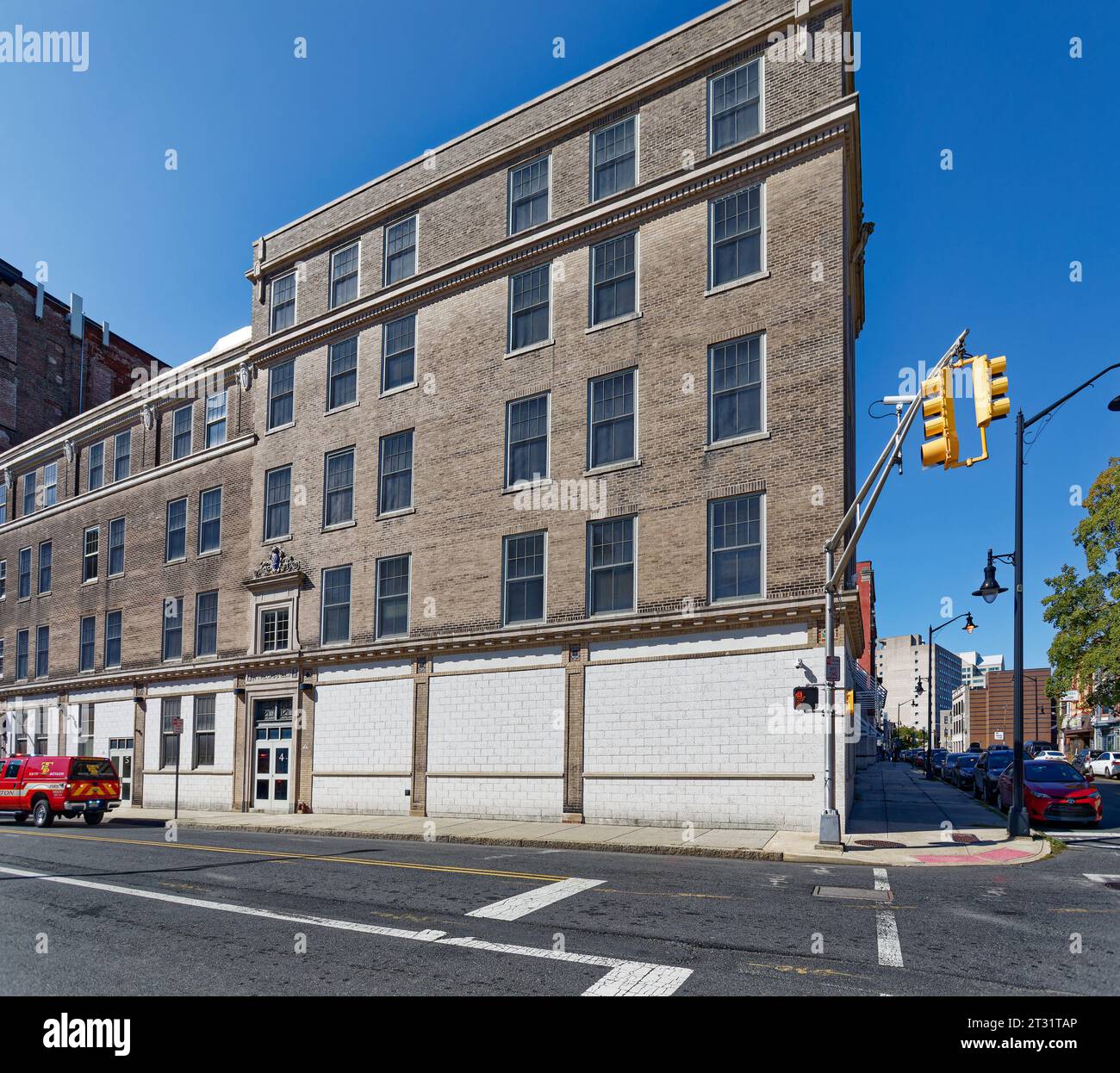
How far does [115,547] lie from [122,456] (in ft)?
12.7

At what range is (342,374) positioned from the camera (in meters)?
29.8

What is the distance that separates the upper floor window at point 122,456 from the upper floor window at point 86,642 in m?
6.06

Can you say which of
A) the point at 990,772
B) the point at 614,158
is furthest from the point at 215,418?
the point at 990,772

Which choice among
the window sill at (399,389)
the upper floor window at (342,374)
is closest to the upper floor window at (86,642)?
the upper floor window at (342,374)

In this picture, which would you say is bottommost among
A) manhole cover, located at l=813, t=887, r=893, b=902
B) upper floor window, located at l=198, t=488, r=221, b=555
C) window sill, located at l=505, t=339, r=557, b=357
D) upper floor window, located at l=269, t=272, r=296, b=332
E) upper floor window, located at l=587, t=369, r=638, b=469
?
manhole cover, located at l=813, t=887, r=893, b=902

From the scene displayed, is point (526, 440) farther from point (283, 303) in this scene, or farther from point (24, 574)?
point (24, 574)

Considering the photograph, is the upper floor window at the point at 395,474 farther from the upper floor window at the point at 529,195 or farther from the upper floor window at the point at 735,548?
the upper floor window at the point at 735,548

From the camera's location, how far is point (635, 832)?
2025 centimetres

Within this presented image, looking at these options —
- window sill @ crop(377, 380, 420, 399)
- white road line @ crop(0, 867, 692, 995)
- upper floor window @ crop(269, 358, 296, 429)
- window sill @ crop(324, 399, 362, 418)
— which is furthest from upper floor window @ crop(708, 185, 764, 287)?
white road line @ crop(0, 867, 692, 995)

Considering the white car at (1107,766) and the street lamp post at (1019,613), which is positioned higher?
the street lamp post at (1019,613)

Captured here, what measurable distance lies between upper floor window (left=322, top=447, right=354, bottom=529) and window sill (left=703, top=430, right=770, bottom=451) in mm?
12407

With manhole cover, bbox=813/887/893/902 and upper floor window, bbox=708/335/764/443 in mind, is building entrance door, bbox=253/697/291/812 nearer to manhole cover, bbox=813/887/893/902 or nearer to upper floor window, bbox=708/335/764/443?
upper floor window, bbox=708/335/764/443

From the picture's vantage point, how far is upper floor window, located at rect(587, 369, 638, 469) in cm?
2328

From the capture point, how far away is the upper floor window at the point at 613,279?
23.9m
